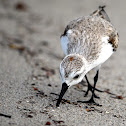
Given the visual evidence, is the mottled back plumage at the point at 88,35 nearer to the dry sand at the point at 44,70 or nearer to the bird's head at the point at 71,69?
the bird's head at the point at 71,69

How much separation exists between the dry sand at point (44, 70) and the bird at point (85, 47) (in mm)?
398

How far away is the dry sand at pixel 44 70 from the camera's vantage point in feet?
13.8

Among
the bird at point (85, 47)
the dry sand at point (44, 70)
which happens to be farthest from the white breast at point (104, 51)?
the dry sand at point (44, 70)

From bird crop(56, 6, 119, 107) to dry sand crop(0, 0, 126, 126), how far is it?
1.31ft

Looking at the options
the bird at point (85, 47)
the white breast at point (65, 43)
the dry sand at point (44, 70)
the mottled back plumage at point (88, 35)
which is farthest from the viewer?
the white breast at point (65, 43)

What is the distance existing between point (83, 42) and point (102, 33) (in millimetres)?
510

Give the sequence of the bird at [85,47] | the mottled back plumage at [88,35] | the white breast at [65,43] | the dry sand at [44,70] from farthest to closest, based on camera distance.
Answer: the white breast at [65,43] < the mottled back plumage at [88,35] < the bird at [85,47] < the dry sand at [44,70]

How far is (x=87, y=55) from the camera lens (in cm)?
490

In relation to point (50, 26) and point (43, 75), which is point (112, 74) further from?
point (50, 26)

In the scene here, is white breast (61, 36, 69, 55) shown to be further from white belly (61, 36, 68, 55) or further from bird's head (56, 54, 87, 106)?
bird's head (56, 54, 87, 106)

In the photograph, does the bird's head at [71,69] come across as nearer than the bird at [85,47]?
Yes

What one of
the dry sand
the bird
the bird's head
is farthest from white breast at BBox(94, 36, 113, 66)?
the dry sand

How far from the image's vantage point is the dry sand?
4215 millimetres

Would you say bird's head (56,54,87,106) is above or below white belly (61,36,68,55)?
below
